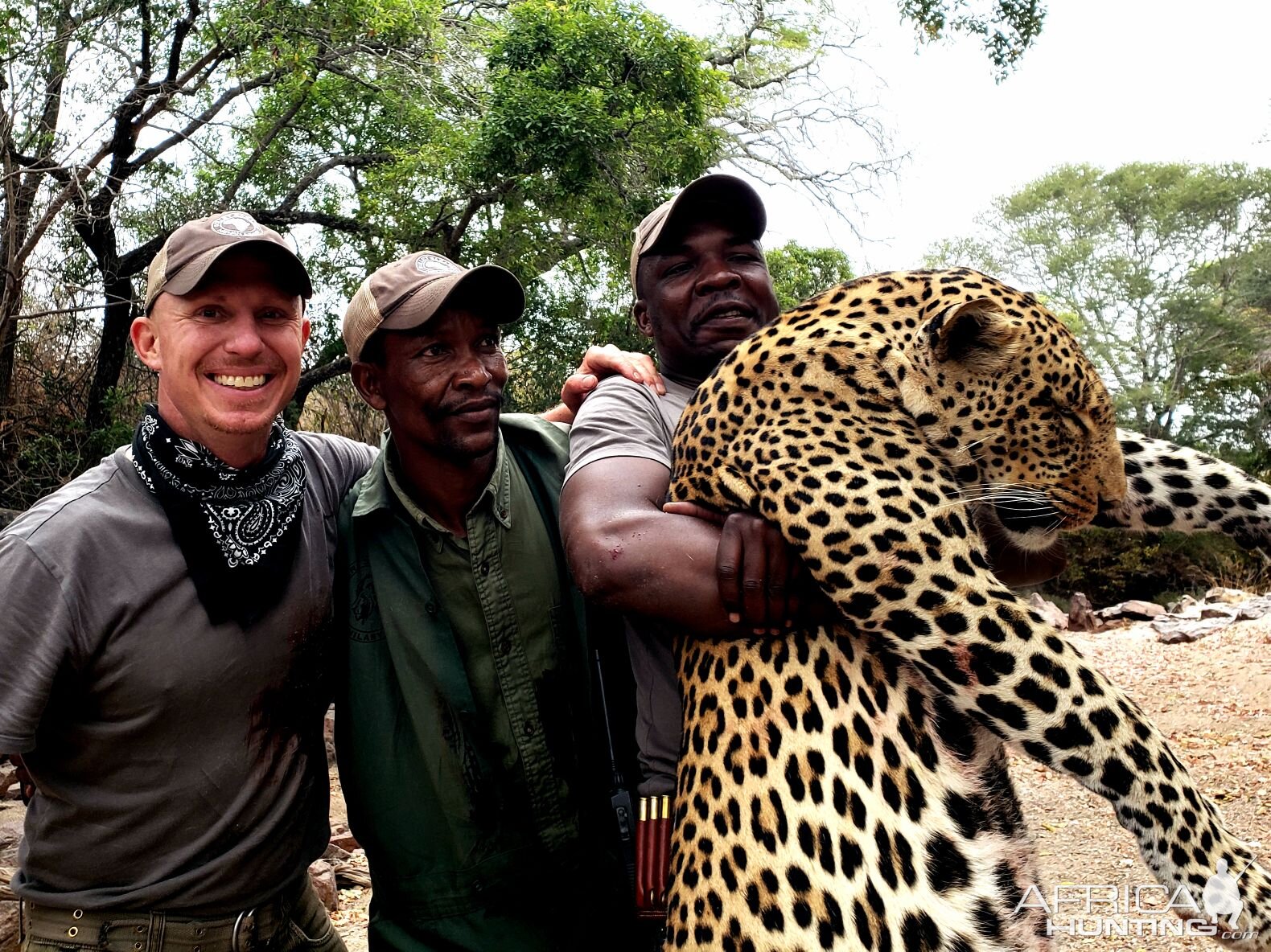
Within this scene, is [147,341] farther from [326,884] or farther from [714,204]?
[326,884]

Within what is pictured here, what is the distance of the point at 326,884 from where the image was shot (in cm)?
668

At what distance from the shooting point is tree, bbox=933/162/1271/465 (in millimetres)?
34156

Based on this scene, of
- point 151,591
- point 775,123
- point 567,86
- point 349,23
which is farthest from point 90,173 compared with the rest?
point 775,123

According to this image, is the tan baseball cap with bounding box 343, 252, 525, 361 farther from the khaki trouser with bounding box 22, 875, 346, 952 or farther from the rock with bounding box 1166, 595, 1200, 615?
the rock with bounding box 1166, 595, 1200, 615

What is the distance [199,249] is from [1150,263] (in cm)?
4240

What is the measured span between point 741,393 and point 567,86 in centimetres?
1395

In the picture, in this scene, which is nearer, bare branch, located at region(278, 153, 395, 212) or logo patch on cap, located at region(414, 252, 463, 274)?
logo patch on cap, located at region(414, 252, 463, 274)

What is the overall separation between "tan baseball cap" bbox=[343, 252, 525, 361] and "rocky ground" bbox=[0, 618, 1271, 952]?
2.55m

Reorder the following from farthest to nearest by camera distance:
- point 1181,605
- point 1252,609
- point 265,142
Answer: point 1181,605, point 265,142, point 1252,609

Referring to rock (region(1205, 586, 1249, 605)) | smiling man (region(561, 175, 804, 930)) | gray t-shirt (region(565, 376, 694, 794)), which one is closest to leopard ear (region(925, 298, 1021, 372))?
smiling man (region(561, 175, 804, 930))

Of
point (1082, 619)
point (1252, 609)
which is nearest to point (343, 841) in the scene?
point (1252, 609)

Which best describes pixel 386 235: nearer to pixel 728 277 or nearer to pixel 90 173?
pixel 90 173

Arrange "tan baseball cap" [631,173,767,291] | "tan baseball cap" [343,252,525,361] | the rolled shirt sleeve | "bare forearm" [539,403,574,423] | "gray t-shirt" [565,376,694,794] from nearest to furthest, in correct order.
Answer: the rolled shirt sleeve → "gray t-shirt" [565,376,694,794] → "tan baseball cap" [631,173,767,291] → "tan baseball cap" [343,252,525,361] → "bare forearm" [539,403,574,423]

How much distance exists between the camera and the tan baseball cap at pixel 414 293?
2803 mm
